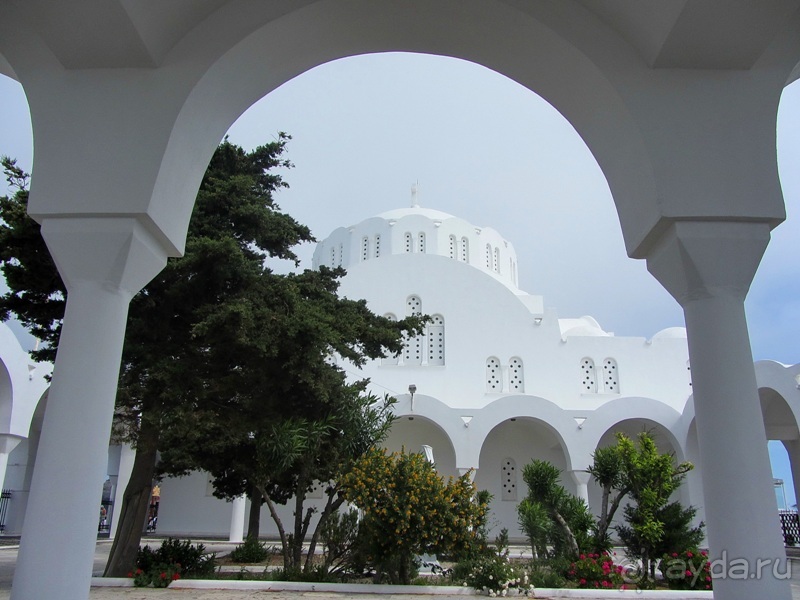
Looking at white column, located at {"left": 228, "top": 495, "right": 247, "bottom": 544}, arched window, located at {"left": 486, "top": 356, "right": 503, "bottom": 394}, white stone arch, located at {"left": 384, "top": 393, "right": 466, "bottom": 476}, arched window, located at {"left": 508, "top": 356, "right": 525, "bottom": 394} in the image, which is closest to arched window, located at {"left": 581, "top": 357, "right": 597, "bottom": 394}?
arched window, located at {"left": 508, "top": 356, "right": 525, "bottom": 394}

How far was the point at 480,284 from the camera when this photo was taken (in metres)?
21.1

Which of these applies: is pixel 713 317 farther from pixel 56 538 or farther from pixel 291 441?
pixel 291 441

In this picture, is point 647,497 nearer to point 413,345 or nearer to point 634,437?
point 413,345

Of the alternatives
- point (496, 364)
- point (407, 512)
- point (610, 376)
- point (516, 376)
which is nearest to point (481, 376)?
point (496, 364)

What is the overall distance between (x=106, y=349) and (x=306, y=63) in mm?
2094

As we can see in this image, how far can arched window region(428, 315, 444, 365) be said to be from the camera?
808 inches

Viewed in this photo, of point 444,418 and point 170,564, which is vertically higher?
point 444,418

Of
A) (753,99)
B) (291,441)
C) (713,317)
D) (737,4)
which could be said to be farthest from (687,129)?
(291,441)

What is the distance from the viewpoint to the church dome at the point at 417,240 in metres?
24.1

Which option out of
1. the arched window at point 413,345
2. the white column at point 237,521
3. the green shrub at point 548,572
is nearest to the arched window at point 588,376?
the arched window at point 413,345

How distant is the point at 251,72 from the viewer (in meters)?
3.75

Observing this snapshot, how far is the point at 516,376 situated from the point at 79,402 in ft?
60.0

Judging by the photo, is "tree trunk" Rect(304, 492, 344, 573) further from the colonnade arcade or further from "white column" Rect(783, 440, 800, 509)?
"white column" Rect(783, 440, 800, 509)

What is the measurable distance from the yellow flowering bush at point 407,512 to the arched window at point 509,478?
1223 cm
